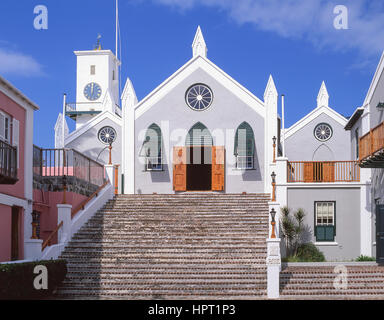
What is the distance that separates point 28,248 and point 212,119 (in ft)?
47.9

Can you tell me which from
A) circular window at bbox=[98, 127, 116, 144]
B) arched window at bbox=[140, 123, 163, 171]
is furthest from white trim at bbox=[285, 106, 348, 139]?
circular window at bbox=[98, 127, 116, 144]

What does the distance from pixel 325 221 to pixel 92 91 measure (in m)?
40.0

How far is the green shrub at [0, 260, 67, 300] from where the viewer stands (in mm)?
16953

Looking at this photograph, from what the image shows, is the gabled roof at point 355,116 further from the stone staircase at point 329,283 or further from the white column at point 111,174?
the white column at point 111,174

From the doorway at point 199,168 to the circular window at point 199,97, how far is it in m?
2.13

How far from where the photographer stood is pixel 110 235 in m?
24.6

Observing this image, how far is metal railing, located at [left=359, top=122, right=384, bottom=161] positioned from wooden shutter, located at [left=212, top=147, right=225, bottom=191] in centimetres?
879

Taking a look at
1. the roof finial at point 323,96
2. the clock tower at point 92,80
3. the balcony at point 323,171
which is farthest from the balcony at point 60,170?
the clock tower at point 92,80

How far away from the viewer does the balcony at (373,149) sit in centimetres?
2345

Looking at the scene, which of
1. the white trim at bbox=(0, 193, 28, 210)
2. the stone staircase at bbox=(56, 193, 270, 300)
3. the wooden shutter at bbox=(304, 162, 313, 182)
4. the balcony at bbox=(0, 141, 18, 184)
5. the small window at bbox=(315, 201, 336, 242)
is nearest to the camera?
the balcony at bbox=(0, 141, 18, 184)

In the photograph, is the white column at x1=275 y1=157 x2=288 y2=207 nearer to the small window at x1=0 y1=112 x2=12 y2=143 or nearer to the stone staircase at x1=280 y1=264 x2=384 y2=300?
the stone staircase at x1=280 y1=264 x2=384 y2=300

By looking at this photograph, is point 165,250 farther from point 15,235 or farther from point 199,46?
point 199,46
